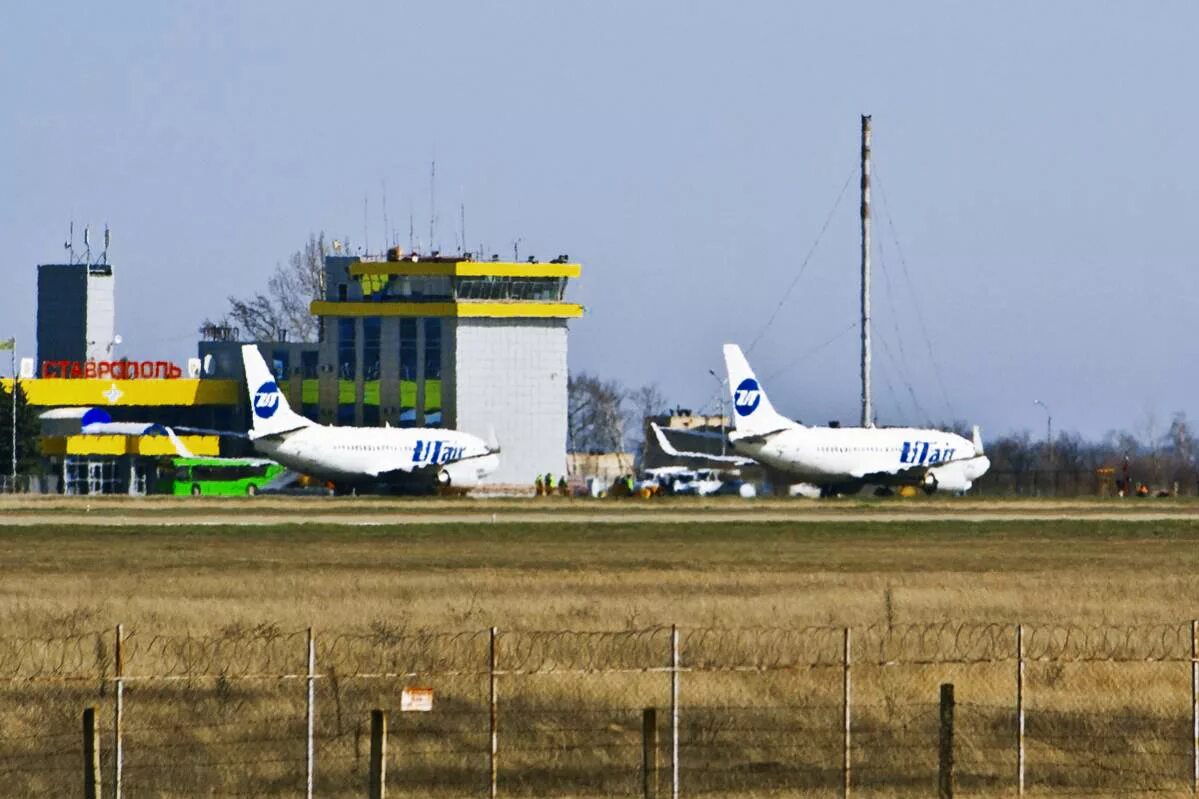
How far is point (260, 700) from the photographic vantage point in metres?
28.2

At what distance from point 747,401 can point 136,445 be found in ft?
139

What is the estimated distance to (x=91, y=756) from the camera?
1995 centimetres

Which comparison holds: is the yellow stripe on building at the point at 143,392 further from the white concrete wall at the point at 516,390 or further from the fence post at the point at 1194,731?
the fence post at the point at 1194,731

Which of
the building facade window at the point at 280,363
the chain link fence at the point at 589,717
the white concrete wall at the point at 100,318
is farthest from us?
the white concrete wall at the point at 100,318

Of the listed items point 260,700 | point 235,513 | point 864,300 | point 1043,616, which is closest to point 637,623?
Result: point 1043,616

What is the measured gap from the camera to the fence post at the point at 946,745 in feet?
69.8

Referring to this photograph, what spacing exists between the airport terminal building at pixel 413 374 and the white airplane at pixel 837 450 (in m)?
20.6

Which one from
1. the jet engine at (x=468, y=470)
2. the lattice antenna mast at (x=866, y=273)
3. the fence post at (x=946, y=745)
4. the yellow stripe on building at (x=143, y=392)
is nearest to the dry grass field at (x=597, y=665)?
the fence post at (x=946, y=745)

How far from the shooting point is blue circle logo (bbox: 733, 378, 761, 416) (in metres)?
119

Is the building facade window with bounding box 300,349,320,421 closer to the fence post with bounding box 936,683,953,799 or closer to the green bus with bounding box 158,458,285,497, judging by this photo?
the green bus with bounding box 158,458,285,497

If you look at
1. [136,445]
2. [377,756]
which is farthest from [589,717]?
[136,445]

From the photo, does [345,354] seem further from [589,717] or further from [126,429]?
Answer: [589,717]

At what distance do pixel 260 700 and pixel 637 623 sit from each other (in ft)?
37.9

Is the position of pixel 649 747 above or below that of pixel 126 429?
below
